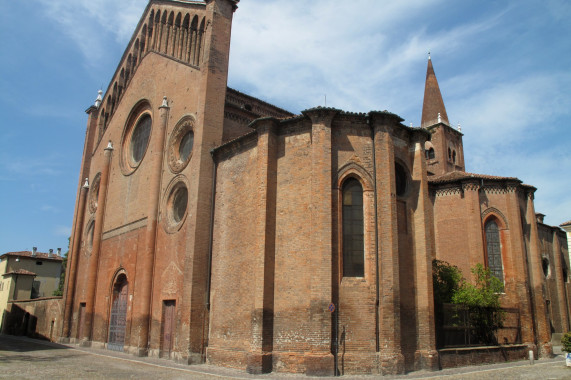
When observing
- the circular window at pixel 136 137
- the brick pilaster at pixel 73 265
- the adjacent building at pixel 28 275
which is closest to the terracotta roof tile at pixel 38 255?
the adjacent building at pixel 28 275

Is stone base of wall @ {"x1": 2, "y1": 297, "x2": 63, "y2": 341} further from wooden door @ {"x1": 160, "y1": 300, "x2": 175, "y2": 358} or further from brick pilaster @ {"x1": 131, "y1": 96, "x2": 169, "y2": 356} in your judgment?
wooden door @ {"x1": 160, "y1": 300, "x2": 175, "y2": 358}

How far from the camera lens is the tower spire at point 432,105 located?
1402 inches

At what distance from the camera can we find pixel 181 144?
20.3 meters

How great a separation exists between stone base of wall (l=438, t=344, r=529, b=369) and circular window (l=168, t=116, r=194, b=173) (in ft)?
40.6

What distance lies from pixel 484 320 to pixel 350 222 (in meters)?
7.26

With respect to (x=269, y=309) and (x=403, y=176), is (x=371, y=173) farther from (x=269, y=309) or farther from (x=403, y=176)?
(x=269, y=309)

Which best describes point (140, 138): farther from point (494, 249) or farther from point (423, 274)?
point (494, 249)

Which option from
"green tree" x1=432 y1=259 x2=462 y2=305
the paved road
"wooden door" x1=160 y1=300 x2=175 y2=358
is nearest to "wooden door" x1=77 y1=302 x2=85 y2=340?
the paved road

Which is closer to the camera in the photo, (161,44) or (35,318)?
(161,44)

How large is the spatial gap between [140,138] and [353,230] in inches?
580

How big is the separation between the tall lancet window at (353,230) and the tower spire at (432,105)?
22.8m

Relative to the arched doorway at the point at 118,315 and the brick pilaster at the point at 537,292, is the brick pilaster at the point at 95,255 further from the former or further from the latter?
the brick pilaster at the point at 537,292

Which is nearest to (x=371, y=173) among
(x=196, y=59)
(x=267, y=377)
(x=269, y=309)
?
(x=269, y=309)

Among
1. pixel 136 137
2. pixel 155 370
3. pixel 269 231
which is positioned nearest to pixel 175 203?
pixel 269 231
